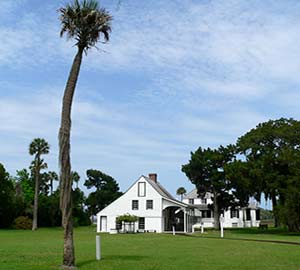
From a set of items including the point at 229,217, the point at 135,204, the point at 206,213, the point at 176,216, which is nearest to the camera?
the point at 135,204

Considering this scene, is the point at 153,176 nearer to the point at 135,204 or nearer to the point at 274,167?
the point at 135,204

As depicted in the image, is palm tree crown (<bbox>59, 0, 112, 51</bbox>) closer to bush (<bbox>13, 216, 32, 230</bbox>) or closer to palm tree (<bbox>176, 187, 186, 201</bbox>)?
bush (<bbox>13, 216, 32, 230</bbox>)

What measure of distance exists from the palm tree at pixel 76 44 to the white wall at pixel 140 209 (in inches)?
1844

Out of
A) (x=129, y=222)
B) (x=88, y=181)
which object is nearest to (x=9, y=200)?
(x=129, y=222)

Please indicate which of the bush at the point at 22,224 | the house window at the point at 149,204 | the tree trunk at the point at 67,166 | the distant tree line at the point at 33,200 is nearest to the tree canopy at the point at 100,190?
the distant tree line at the point at 33,200

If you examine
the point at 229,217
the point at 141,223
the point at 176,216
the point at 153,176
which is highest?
the point at 153,176

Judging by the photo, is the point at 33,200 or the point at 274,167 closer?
the point at 274,167

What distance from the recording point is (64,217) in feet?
53.1

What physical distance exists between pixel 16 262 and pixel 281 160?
38.2 meters

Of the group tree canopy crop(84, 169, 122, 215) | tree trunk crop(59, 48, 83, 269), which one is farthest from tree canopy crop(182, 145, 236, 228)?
tree trunk crop(59, 48, 83, 269)

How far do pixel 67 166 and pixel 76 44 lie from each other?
413 cm

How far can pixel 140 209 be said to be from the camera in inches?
2507

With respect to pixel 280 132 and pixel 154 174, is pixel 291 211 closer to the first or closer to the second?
pixel 280 132

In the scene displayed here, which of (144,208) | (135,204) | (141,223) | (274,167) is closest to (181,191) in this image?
(135,204)
